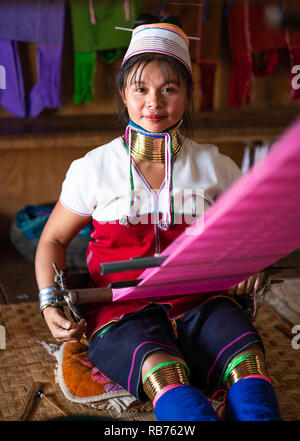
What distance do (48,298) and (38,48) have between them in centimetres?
144

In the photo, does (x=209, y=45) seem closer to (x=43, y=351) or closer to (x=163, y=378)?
(x=43, y=351)

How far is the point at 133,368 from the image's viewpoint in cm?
110

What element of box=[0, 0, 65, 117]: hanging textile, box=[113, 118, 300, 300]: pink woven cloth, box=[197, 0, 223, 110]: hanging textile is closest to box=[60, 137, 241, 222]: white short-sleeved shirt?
Result: box=[113, 118, 300, 300]: pink woven cloth

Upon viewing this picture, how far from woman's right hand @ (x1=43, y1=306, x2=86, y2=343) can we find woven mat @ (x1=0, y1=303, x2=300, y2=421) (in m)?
0.21

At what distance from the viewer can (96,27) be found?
2.28m

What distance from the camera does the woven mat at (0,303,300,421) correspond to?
1.24 metres

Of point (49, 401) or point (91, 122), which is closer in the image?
point (49, 401)

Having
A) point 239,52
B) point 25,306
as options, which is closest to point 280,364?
point 25,306

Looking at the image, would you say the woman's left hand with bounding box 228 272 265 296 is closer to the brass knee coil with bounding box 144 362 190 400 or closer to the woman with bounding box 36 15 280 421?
the woman with bounding box 36 15 280 421

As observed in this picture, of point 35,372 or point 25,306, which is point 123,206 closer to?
point 35,372

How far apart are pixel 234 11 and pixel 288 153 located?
2056 mm

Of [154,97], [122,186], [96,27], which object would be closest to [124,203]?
[122,186]

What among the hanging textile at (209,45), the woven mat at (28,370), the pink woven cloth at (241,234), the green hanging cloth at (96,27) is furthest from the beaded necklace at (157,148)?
the hanging textile at (209,45)

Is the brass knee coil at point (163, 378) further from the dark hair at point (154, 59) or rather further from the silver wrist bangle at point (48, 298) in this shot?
the dark hair at point (154, 59)
